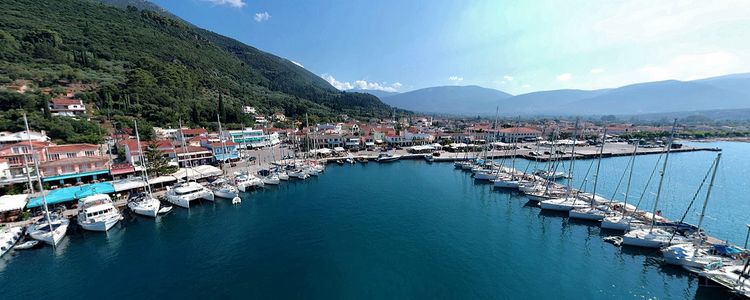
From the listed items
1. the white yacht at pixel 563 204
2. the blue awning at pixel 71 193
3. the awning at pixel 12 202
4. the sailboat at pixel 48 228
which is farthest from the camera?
the white yacht at pixel 563 204

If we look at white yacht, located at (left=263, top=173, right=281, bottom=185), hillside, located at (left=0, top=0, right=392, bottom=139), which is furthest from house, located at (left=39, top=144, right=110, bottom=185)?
hillside, located at (left=0, top=0, right=392, bottom=139)

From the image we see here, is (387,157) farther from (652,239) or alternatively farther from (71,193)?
(71,193)

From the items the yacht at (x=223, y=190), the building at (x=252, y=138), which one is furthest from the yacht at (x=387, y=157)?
the yacht at (x=223, y=190)

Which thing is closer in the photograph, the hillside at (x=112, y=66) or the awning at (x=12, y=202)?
the awning at (x=12, y=202)

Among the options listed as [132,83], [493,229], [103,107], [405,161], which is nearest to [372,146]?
[405,161]

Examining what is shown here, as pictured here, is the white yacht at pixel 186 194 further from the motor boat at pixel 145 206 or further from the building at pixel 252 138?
the building at pixel 252 138

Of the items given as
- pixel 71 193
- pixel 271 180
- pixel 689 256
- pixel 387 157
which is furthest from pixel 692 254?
pixel 71 193

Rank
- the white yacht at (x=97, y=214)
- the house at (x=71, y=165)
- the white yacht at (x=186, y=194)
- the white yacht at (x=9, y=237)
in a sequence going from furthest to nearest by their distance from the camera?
the house at (x=71, y=165) → the white yacht at (x=186, y=194) → the white yacht at (x=97, y=214) → the white yacht at (x=9, y=237)
